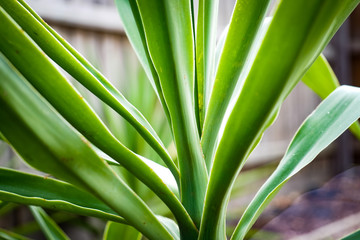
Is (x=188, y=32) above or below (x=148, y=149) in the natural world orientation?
above

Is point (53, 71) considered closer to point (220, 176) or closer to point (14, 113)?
point (14, 113)

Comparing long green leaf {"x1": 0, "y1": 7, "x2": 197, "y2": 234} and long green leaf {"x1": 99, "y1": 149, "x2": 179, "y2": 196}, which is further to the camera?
long green leaf {"x1": 99, "y1": 149, "x2": 179, "y2": 196}

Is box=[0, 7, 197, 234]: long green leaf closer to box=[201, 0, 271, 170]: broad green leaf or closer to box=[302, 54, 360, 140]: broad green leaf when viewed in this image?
box=[201, 0, 271, 170]: broad green leaf

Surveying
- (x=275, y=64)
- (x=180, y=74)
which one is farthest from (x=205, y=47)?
(x=275, y=64)

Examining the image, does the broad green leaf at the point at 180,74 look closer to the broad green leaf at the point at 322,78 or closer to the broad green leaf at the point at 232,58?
the broad green leaf at the point at 232,58

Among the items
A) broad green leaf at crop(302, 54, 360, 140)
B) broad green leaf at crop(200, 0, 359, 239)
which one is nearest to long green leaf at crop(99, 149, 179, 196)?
broad green leaf at crop(200, 0, 359, 239)

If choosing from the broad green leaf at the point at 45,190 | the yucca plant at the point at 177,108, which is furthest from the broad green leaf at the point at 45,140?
the broad green leaf at the point at 45,190

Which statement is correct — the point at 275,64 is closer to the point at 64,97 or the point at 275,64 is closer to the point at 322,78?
the point at 64,97

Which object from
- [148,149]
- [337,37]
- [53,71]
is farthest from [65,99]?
[337,37]
